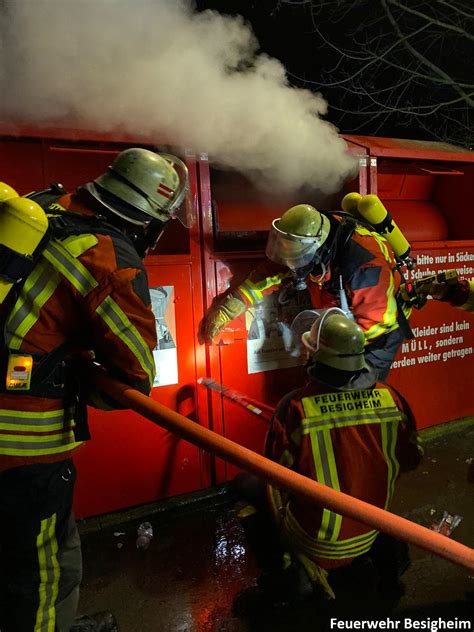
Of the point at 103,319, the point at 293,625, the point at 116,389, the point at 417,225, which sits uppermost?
the point at 417,225

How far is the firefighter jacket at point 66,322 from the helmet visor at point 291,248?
1660 millimetres

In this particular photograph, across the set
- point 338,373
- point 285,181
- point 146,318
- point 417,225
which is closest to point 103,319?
Result: point 146,318

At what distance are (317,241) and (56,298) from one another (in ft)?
6.76

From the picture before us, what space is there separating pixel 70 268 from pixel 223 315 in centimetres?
189

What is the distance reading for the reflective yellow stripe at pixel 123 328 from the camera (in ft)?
5.57

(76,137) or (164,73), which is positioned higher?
(164,73)

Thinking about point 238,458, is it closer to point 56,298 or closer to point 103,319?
point 103,319

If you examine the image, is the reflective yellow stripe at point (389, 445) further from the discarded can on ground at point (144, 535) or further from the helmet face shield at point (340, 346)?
the discarded can on ground at point (144, 535)

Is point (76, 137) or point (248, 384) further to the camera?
point (248, 384)

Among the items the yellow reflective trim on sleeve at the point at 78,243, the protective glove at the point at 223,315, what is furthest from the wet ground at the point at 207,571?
the yellow reflective trim on sleeve at the point at 78,243

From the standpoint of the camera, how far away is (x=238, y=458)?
1427mm

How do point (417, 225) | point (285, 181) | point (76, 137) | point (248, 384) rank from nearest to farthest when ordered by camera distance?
point (76, 137), point (248, 384), point (285, 181), point (417, 225)

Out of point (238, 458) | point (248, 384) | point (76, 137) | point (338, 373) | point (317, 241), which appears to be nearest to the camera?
point (238, 458)

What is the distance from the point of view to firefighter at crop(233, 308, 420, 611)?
2092 millimetres
